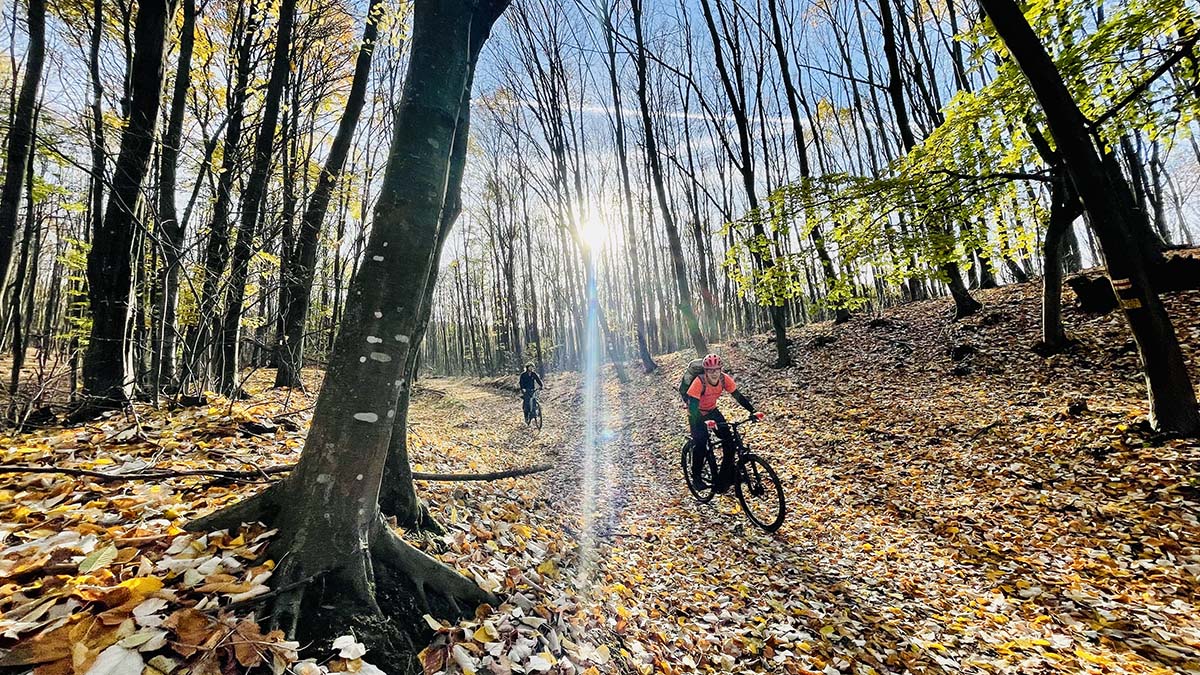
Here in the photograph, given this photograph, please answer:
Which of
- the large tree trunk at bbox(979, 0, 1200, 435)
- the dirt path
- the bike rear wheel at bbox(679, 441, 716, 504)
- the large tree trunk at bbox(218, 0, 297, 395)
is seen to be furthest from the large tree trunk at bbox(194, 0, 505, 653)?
the large tree trunk at bbox(979, 0, 1200, 435)

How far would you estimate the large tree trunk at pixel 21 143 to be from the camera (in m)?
4.99

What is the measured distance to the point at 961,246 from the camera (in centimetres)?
762

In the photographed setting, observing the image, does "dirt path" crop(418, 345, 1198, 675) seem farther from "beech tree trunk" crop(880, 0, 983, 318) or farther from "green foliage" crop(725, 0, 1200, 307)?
"beech tree trunk" crop(880, 0, 983, 318)

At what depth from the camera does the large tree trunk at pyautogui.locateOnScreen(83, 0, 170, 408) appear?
5.35m

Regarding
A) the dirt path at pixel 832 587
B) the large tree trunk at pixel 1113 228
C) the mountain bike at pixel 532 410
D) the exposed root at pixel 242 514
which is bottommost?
the dirt path at pixel 832 587

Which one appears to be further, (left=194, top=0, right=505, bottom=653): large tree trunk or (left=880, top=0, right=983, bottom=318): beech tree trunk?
(left=880, top=0, right=983, bottom=318): beech tree trunk

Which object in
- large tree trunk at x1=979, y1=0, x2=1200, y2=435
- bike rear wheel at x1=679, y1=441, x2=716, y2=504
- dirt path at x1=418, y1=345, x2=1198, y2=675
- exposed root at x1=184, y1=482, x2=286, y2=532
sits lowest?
dirt path at x1=418, y1=345, x2=1198, y2=675

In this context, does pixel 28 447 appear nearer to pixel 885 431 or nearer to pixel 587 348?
pixel 885 431

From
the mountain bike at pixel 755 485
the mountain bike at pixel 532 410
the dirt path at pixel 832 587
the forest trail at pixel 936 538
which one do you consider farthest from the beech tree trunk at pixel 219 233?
the mountain bike at pixel 532 410

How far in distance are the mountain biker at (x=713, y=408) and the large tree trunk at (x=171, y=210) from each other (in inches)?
276

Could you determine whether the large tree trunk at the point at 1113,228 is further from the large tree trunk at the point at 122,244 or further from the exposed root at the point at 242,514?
the large tree trunk at the point at 122,244

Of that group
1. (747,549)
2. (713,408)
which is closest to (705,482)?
(713,408)

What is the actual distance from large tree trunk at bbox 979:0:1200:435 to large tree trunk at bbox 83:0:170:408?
1053 cm

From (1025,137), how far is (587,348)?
21026 mm
